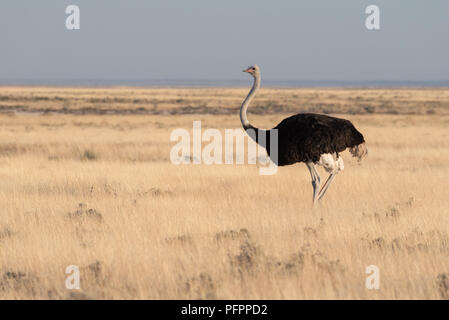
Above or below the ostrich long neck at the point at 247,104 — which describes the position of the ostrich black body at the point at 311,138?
below

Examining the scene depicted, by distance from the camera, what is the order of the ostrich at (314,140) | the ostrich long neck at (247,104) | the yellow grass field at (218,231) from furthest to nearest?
the ostrich long neck at (247,104) → the ostrich at (314,140) → the yellow grass field at (218,231)

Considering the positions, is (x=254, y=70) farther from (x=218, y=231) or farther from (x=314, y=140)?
(x=218, y=231)

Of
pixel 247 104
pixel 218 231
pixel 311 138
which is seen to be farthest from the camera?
pixel 247 104

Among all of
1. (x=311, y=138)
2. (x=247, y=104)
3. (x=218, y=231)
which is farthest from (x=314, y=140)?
(x=218, y=231)

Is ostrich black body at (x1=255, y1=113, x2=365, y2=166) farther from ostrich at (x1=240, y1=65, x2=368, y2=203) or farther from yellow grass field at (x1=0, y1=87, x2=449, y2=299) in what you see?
yellow grass field at (x1=0, y1=87, x2=449, y2=299)

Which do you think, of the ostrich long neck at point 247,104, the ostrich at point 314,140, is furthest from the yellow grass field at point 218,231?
the ostrich long neck at point 247,104

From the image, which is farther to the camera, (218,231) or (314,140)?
(314,140)

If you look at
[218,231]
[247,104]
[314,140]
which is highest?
[247,104]

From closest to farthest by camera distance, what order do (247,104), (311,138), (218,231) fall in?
(218,231)
(311,138)
(247,104)

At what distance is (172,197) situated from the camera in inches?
411

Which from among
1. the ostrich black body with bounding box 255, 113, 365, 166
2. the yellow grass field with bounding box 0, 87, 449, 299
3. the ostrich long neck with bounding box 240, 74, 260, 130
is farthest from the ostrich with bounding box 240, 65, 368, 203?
the yellow grass field with bounding box 0, 87, 449, 299

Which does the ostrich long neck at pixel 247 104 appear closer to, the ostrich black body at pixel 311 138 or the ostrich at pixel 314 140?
the ostrich at pixel 314 140

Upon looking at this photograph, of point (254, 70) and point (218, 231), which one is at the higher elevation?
point (254, 70)

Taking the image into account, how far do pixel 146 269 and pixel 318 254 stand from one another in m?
1.51
